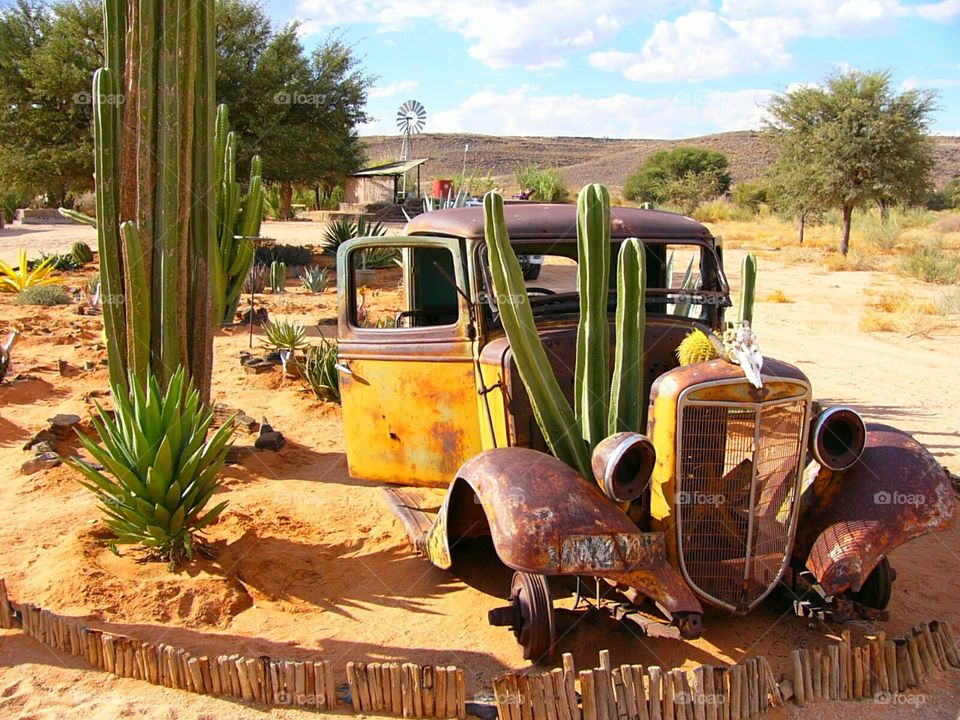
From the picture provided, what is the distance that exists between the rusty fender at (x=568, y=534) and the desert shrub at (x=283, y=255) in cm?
1534

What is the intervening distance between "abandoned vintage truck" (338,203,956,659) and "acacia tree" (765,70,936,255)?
68.3 ft

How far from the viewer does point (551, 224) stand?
4875mm

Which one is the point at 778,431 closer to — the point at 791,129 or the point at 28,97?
the point at 28,97

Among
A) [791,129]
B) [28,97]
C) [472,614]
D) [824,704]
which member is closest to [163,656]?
[472,614]

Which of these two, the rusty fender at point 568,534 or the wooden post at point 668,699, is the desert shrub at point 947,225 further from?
the wooden post at point 668,699

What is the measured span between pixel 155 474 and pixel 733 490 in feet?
9.80

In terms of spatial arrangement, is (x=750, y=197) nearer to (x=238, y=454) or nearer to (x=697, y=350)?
(x=238, y=454)

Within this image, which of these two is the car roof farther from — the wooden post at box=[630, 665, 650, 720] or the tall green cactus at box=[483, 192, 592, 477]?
the wooden post at box=[630, 665, 650, 720]

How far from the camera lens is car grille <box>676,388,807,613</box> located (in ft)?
11.6

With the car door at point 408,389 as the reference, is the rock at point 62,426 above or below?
below

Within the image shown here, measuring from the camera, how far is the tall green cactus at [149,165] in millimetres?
5535

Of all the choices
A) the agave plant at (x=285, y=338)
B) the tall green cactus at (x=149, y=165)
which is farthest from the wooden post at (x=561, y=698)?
the agave plant at (x=285, y=338)

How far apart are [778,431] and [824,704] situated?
1.10m

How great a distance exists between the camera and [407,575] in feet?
15.3
